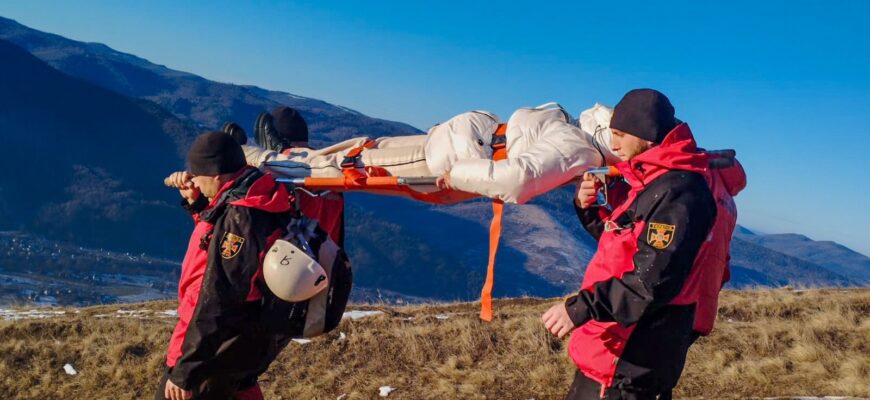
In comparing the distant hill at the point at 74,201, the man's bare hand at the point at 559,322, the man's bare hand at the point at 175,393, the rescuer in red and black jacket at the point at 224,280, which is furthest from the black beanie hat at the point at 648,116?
the distant hill at the point at 74,201

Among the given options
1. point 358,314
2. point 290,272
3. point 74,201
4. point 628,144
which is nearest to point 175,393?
point 290,272

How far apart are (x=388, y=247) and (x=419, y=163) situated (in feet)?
635

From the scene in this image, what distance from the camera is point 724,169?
3.86 m

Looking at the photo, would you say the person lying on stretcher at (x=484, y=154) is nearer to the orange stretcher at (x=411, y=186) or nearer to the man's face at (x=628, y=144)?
the orange stretcher at (x=411, y=186)

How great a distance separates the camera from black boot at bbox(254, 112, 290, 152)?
19.9 ft

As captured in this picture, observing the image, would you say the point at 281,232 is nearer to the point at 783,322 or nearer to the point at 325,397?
the point at 325,397

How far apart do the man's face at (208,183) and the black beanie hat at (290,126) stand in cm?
167

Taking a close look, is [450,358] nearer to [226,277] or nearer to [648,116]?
[226,277]

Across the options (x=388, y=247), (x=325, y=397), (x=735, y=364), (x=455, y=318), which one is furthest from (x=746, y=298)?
(x=388, y=247)

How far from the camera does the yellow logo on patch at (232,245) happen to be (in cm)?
407

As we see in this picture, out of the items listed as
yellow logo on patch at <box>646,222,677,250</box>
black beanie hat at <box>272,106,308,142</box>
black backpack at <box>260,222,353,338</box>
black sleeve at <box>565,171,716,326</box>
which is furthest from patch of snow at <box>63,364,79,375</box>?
yellow logo on patch at <box>646,222,677,250</box>

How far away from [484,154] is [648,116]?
4.27ft

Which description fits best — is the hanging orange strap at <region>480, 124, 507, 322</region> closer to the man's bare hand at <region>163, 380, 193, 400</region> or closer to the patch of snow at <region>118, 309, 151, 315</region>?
the man's bare hand at <region>163, 380, 193, 400</region>

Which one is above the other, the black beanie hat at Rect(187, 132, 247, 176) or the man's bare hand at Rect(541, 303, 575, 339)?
the black beanie hat at Rect(187, 132, 247, 176)
